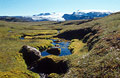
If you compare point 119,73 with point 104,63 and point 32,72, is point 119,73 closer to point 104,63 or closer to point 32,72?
point 104,63

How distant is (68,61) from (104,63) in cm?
1213

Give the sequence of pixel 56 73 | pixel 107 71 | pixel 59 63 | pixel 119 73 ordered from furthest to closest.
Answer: pixel 59 63
pixel 56 73
pixel 107 71
pixel 119 73

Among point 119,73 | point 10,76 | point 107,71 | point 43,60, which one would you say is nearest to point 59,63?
point 43,60

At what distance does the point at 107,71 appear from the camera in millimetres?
19734

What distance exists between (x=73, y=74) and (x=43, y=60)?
13373 millimetres

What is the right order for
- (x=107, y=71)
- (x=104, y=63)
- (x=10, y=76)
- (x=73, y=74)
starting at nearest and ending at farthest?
(x=107, y=71)
(x=104, y=63)
(x=73, y=74)
(x=10, y=76)

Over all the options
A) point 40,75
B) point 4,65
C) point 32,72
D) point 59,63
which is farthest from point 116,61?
point 4,65

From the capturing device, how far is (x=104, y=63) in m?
22.0

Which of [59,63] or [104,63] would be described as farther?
[59,63]

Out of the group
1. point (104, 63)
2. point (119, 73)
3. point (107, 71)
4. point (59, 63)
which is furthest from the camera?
point (59, 63)

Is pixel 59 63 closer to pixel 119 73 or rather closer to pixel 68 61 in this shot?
pixel 68 61

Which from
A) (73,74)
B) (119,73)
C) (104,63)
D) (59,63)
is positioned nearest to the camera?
(119,73)

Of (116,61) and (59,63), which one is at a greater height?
(116,61)

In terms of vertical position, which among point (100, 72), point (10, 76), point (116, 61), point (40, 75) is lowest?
point (40, 75)
